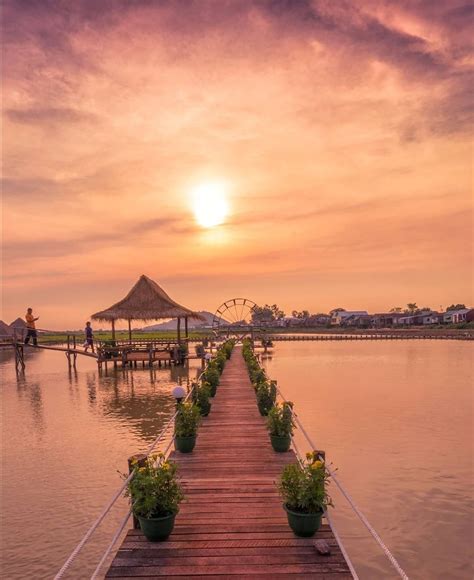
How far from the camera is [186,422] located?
1102 centimetres

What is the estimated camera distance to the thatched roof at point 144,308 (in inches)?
1471

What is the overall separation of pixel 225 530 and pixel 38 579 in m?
3.71

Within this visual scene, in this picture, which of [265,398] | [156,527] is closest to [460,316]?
[265,398]

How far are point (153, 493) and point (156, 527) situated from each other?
19.5 inches

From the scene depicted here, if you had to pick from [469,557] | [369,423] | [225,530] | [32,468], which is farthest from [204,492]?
[369,423]

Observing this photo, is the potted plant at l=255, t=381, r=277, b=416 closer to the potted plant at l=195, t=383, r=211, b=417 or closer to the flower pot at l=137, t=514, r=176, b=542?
the potted plant at l=195, t=383, r=211, b=417

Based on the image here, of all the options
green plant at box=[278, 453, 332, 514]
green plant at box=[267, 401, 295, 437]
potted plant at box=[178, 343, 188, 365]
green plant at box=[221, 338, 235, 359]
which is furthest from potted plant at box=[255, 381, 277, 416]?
potted plant at box=[178, 343, 188, 365]

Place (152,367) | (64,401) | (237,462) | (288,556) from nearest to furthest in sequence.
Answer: (288,556) → (237,462) → (64,401) → (152,367)

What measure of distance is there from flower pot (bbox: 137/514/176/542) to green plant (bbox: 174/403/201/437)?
14.6 ft

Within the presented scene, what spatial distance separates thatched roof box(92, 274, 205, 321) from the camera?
3738 centimetres

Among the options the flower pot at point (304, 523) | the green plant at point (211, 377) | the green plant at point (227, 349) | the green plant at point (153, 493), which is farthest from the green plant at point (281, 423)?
the green plant at point (227, 349)

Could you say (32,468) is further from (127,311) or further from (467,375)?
(467,375)

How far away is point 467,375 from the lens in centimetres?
3156

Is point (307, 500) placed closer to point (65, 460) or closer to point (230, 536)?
point (230, 536)
